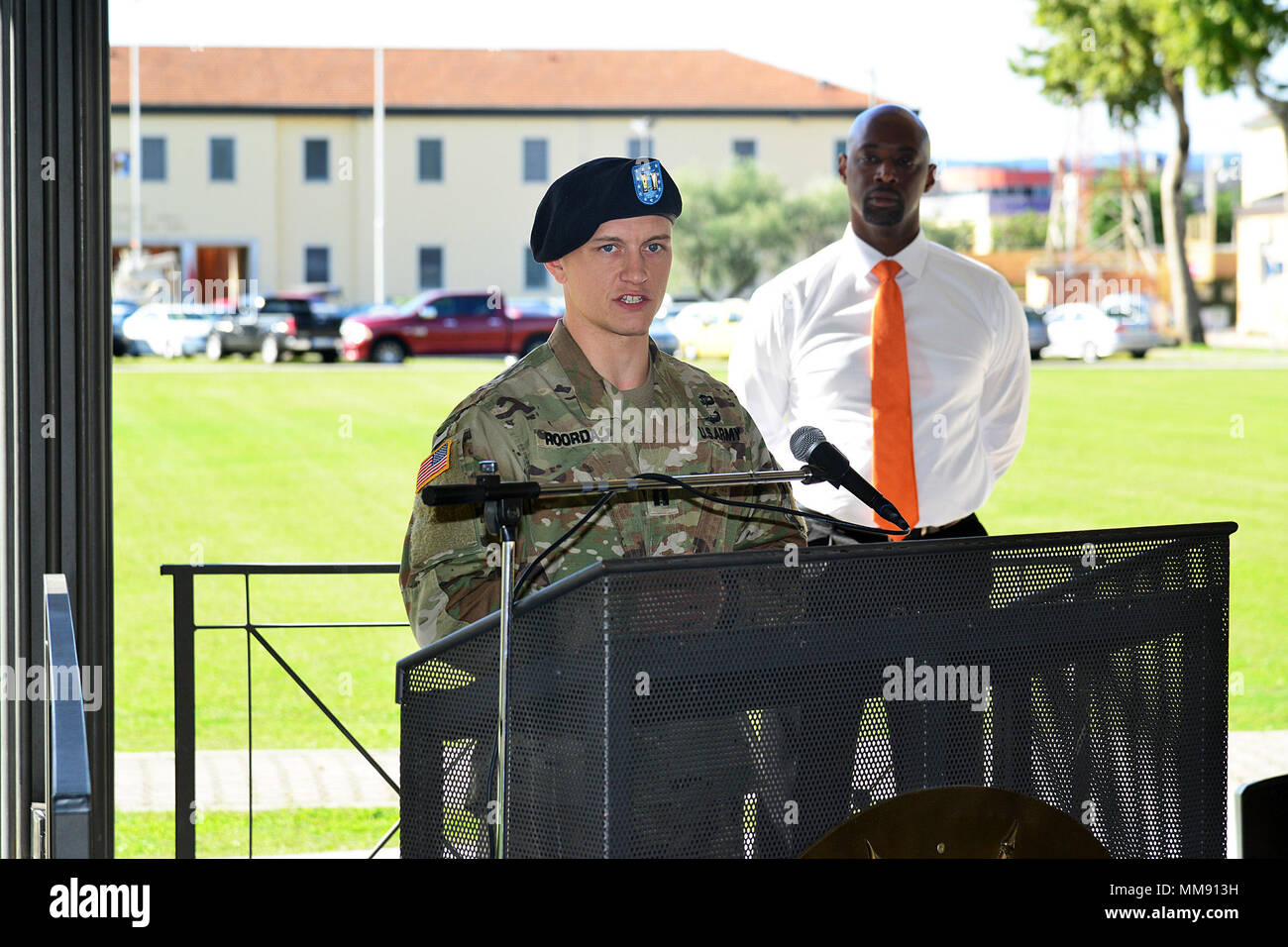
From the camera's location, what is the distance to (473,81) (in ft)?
159

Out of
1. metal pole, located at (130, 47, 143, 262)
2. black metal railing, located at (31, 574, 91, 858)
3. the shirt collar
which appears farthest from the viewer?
metal pole, located at (130, 47, 143, 262)

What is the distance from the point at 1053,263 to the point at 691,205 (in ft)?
42.0

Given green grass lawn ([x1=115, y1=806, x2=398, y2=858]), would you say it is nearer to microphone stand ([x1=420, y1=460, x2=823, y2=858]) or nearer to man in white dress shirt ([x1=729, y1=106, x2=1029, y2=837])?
man in white dress shirt ([x1=729, y1=106, x2=1029, y2=837])

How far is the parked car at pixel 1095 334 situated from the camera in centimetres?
3228

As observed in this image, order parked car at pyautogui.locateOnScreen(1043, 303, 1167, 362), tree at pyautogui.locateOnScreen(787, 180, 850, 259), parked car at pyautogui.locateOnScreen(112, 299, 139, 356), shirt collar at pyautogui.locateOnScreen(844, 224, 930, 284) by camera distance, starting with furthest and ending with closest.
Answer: tree at pyautogui.locateOnScreen(787, 180, 850, 259) < parked car at pyautogui.locateOnScreen(1043, 303, 1167, 362) < parked car at pyautogui.locateOnScreen(112, 299, 139, 356) < shirt collar at pyautogui.locateOnScreen(844, 224, 930, 284)

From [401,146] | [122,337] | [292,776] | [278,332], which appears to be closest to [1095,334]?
[278,332]

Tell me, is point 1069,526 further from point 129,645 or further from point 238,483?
point 238,483

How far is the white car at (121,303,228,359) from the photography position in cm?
3075

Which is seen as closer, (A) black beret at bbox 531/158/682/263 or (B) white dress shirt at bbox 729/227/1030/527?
(A) black beret at bbox 531/158/682/263

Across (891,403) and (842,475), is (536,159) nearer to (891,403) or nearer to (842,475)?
(891,403)

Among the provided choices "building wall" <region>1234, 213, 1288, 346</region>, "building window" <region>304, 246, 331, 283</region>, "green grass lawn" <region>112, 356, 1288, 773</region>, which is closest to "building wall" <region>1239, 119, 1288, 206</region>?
"building wall" <region>1234, 213, 1288, 346</region>

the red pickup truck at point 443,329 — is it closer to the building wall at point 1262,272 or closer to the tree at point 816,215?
the tree at point 816,215

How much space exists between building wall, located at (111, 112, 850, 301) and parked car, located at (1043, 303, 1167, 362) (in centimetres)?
1461
